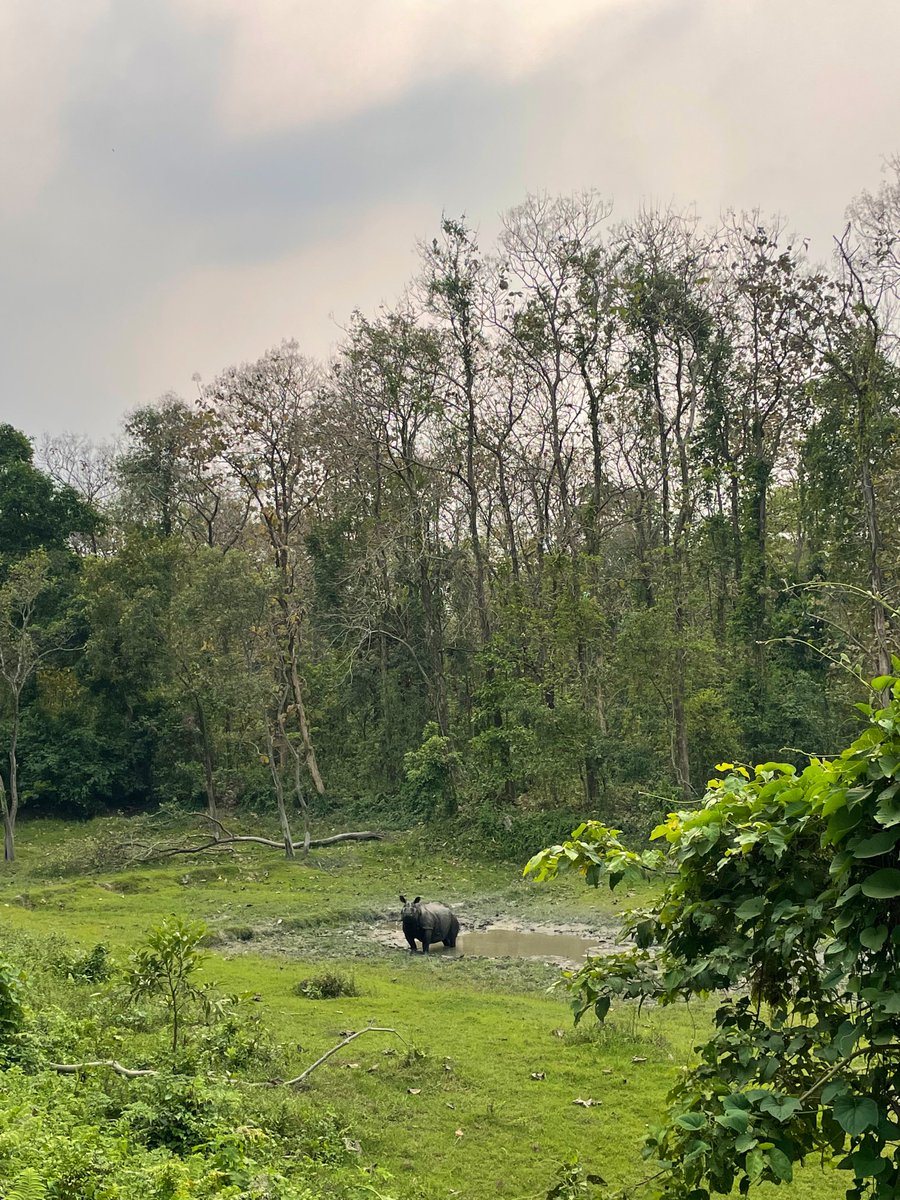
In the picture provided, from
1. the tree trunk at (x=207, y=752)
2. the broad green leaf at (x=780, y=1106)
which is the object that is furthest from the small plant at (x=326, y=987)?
the tree trunk at (x=207, y=752)

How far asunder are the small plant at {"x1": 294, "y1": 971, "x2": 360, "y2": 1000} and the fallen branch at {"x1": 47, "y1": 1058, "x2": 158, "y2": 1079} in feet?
13.8

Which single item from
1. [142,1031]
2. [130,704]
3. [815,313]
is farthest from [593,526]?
[142,1031]

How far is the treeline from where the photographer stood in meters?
22.7

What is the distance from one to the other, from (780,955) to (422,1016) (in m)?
8.16

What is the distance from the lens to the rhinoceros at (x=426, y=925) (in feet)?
46.1

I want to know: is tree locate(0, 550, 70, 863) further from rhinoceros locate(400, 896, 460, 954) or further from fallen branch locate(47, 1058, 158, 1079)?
fallen branch locate(47, 1058, 158, 1079)

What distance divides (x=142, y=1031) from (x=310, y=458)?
81.8 ft

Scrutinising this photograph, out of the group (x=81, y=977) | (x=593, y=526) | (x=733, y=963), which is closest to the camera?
(x=733, y=963)

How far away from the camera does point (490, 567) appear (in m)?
29.9

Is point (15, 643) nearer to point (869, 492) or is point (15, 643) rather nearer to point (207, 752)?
point (207, 752)

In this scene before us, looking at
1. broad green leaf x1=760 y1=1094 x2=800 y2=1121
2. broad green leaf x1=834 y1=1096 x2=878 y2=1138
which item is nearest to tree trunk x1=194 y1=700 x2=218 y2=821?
broad green leaf x1=760 y1=1094 x2=800 y2=1121

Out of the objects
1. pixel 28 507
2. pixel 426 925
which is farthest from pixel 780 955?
pixel 28 507

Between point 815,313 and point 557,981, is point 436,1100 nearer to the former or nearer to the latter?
point 557,981

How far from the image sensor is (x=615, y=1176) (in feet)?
19.7
